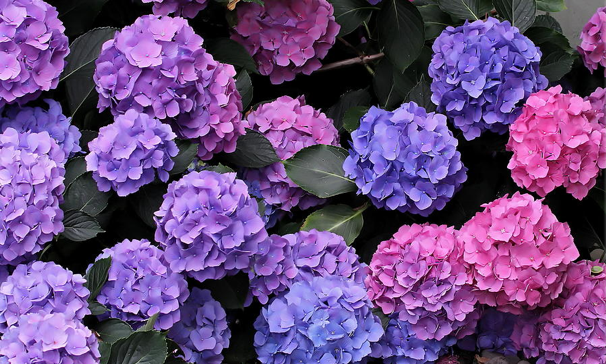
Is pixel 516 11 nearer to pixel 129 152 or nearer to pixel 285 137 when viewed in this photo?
pixel 285 137

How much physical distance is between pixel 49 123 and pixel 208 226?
50 cm

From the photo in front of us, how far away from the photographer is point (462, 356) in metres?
1.82

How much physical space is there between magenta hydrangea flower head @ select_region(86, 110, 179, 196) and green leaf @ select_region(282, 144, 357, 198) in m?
0.33

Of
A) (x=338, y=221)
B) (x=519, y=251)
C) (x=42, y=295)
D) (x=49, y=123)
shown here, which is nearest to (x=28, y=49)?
(x=49, y=123)

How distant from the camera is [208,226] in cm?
149

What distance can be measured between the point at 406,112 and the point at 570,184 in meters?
0.37

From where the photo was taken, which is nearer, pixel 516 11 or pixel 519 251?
pixel 519 251

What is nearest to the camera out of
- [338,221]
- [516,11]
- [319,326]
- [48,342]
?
[48,342]

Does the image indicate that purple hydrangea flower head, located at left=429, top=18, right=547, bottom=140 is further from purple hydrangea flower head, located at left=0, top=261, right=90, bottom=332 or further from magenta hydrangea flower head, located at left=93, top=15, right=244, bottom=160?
purple hydrangea flower head, located at left=0, top=261, right=90, bottom=332

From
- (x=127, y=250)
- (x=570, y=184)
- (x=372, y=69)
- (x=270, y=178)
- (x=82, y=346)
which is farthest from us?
(x=372, y=69)

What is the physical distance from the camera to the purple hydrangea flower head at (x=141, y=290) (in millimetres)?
1544

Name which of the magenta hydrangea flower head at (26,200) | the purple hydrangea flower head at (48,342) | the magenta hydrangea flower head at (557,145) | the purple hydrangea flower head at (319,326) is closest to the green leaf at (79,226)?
the magenta hydrangea flower head at (26,200)

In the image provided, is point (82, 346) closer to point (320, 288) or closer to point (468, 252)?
point (320, 288)

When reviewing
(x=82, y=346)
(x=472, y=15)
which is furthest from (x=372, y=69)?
(x=82, y=346)
